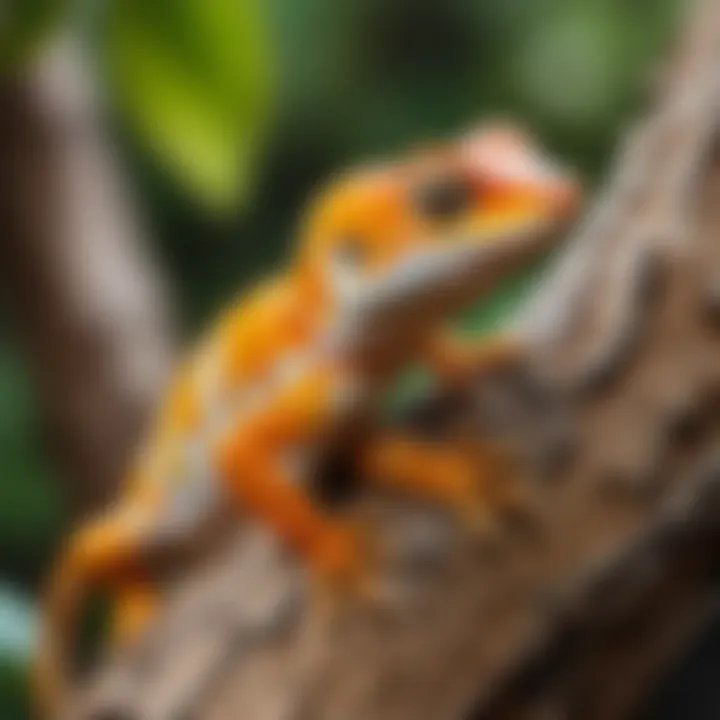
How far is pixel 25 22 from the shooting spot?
762 mm

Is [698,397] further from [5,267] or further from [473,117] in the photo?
[473,117]

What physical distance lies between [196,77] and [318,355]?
170mm

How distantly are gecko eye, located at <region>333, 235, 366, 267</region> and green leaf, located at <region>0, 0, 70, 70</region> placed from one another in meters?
0.23

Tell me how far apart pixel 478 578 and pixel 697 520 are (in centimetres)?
10

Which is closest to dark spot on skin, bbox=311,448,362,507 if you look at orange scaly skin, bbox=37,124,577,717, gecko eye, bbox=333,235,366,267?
orange scaly skin, bbox=37,124,577,717

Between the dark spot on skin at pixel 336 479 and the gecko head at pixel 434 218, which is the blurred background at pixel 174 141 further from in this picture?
the dark spot on skin at pixel 336 479

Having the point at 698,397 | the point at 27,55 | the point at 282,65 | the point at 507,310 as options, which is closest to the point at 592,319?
the point at 698,397

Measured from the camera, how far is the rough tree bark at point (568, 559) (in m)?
0.70

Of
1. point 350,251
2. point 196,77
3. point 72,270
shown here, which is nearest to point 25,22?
point 196,77

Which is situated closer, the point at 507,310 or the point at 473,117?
the point at 507,310

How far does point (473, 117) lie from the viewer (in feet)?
5.38

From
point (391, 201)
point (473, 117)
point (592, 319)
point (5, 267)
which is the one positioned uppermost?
point (473, 117)

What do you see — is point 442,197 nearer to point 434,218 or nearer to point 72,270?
point 434,218

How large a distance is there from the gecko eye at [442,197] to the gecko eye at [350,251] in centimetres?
4
